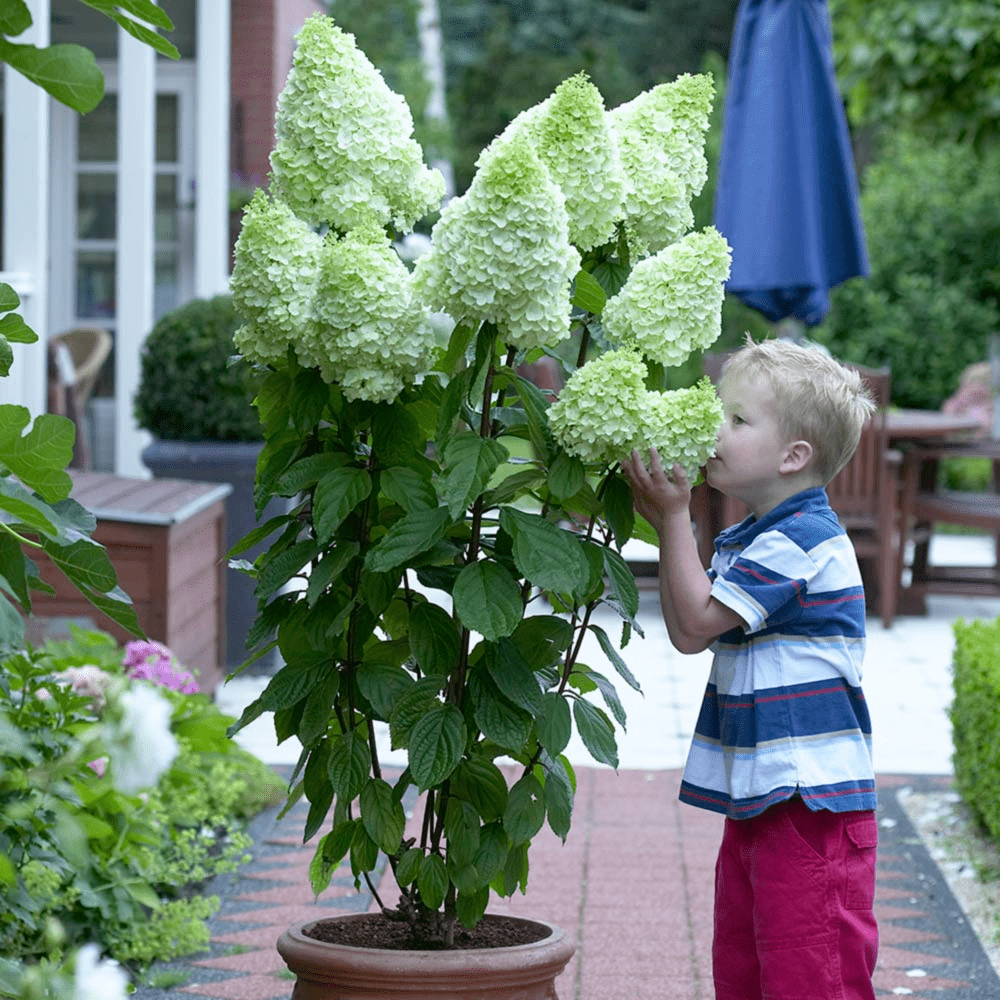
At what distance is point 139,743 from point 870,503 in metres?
6.56

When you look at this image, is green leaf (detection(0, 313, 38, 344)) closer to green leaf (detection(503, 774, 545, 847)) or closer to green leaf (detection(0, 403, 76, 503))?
green leaf (detection(0, 403, 76, 503))

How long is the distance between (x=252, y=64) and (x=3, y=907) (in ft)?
25.7

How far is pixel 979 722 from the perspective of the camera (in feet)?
13.0

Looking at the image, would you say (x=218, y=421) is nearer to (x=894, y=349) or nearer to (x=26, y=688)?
(x=26, y=688)

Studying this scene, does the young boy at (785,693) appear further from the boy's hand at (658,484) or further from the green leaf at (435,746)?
the green leaf at (435,746)

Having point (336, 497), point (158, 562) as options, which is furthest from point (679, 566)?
A: point (158, 562)

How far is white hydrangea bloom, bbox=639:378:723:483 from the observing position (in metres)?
1.91

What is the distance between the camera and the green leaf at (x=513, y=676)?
2.00 metres

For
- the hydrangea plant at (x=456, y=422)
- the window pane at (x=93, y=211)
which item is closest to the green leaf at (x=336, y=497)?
the hydrangea plant at (x=456, y=422)

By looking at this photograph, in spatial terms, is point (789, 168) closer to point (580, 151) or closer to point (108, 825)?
point (108, 825)

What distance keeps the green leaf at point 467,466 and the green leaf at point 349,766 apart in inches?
15.6

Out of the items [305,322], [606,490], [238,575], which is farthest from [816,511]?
[238,575]

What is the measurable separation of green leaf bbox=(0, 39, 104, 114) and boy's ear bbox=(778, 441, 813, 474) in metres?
1.25

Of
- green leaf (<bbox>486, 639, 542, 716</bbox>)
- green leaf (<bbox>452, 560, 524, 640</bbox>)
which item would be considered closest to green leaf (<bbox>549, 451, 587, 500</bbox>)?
green leaf (<bbox>452, 560, 524, 640</bbox>)
